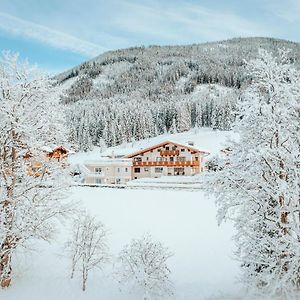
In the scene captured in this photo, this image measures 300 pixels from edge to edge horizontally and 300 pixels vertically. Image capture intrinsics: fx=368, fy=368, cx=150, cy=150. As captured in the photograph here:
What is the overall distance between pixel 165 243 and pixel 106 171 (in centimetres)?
5038

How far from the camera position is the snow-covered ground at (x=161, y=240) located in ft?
65.6

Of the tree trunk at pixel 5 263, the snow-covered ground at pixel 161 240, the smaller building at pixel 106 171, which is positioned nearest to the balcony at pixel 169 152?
the smaller building at pixel 106 171

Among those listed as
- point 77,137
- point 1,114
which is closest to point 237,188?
point 1,114

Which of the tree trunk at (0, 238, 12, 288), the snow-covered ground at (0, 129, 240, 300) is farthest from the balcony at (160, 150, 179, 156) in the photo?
the tree trunk at (0, 238, 12, 288)

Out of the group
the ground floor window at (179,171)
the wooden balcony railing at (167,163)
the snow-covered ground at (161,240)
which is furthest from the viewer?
the ground floor window at (179,171)

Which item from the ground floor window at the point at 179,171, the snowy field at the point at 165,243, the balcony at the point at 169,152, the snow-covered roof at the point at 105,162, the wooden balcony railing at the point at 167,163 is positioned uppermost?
the balcony at the point at 169,152

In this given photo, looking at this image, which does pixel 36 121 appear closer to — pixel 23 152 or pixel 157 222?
pixel 23 152

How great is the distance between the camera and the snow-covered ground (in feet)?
65.6

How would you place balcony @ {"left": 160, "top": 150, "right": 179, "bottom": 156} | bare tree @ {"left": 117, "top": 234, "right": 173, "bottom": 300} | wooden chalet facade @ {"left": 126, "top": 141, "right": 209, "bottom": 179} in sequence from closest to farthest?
bare tree @ {"left": 117, "top": 234, "right": 173, "bottom": 300}, wooden chalet facade @ {"left": 126, "top": 141, "right": 209, "bottom": 179}, balcony @ {"left": 160, "top": 150, "right": 179, "bottom": 156}

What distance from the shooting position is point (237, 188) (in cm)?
1599

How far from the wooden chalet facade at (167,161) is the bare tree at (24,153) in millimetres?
59482

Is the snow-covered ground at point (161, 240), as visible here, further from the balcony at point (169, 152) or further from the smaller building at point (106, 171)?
the balcony at point (169, 152)

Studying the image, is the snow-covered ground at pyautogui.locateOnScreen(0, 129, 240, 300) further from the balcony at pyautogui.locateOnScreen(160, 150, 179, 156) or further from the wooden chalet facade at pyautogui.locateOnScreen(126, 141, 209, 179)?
the balcony at pyautogui.locateOnScreen(160, 150, 179, 156)

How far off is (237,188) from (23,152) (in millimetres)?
11008
